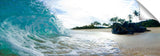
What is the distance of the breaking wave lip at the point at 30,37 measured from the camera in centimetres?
197

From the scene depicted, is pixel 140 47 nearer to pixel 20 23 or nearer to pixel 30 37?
pixel 30 37

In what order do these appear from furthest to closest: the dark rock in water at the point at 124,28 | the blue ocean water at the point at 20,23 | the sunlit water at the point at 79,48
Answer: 1. the dark rock in water at the point at 124,28
2. the sunlit water at the point at 79,48
3. the blue ocean water at the point at 20,23

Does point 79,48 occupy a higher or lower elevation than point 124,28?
lower

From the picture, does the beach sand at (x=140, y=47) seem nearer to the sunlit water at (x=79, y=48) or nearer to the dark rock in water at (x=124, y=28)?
the sunlit water at (x=79, y=48)

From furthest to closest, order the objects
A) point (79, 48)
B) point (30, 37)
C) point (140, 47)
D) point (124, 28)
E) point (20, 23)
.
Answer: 1. point (124, 28)
2. point (20, 23)
3. point (30, 37)
4. point (140, 47)
5. point (79, 48)

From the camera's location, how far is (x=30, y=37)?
296cm

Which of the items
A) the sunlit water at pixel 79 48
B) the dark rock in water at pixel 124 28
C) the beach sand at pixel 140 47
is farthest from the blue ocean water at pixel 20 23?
the dark rock in water at pixel 124 28

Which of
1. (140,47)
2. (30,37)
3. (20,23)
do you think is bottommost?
(140,47)

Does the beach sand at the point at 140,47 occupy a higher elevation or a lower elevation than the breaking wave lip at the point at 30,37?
lower

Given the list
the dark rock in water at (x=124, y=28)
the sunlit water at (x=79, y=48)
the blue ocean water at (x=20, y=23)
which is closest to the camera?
the blue ocean water at (x=20, y=23)

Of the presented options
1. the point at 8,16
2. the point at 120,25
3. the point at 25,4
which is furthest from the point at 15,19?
the point at 120,25

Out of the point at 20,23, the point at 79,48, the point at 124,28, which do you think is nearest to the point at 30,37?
the point at 20,23

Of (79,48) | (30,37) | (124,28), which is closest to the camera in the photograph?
(79,48)

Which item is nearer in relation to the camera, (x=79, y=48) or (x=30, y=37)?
(x=79, y=48)
